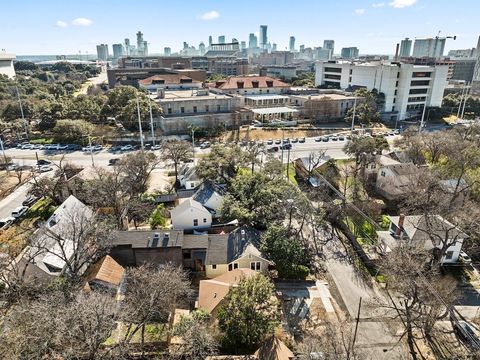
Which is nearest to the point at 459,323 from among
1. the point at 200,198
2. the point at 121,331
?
the point at 121,331

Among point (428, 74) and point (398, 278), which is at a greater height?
point (428, 74)

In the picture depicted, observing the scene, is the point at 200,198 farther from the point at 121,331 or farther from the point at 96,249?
the point at 121,331

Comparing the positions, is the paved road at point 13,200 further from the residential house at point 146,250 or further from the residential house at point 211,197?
the residential house at point 211,197

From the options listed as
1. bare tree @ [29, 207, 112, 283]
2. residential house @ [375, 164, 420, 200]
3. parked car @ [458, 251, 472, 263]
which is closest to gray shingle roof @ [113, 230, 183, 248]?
bare tree @ [29, 207, 112, 283]

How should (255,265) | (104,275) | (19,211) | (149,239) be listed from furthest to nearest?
(19,211) < (149,239) < (255,265) < (104,275)

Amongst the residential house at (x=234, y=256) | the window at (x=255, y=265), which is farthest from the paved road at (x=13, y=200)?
the window at (x=255, y=265)

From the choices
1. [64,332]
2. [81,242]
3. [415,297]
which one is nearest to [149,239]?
[81,242]

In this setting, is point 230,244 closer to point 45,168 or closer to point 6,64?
point 45,168
